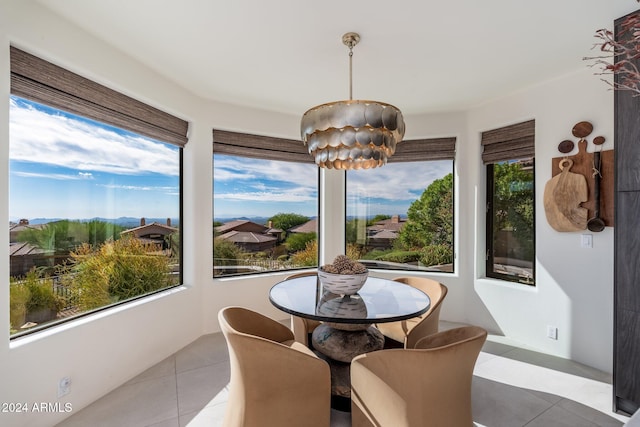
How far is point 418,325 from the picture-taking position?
2453 mm

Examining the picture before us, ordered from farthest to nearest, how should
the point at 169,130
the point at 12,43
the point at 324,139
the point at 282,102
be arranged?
the point at 282,102 → the point at 169,130 → the point at 324,139 → the point at 12,43

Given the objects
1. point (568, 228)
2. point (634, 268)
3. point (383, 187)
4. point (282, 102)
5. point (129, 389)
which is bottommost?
point (129, 389)

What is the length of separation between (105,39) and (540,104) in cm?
375

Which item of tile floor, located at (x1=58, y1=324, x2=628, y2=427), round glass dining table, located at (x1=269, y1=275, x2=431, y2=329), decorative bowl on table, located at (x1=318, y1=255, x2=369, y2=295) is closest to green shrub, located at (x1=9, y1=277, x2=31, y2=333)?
tile floor, located at (x1=58, y1=324, x2=628, y2=427)

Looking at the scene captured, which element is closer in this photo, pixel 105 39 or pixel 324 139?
pixel 324 139

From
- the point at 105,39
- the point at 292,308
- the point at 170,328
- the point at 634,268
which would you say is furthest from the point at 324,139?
the point at 170,328

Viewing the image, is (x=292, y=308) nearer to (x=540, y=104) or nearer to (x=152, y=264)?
(x=152, y=264)

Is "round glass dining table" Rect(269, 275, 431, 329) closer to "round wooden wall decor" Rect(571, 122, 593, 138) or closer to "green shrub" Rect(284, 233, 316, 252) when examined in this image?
"green shrub" Rect(284, 233, 316, 252)

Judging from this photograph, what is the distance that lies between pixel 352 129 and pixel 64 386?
245 centimetres

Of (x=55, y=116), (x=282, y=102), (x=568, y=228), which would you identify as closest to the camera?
(x=55, y=116)

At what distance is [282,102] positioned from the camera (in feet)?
11.7

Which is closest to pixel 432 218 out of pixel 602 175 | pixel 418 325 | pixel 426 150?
pixel 426 150

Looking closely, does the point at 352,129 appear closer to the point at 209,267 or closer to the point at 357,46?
the point at 357,46

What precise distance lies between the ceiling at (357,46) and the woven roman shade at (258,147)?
52cm
